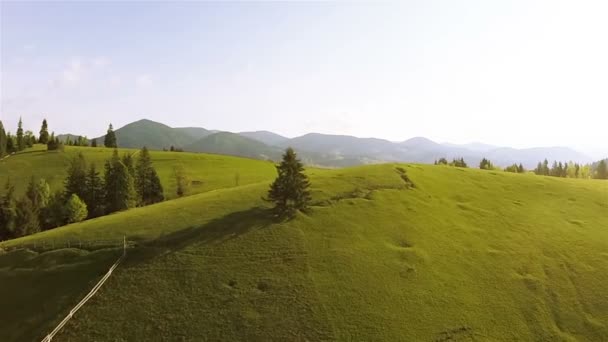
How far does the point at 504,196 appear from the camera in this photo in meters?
72.8

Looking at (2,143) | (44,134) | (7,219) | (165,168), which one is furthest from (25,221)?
(44,134)

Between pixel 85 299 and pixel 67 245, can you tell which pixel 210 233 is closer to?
pixel 85 299

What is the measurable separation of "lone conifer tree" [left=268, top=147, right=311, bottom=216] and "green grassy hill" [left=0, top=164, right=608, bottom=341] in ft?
9.12

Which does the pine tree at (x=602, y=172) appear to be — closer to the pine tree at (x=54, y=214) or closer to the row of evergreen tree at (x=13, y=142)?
the pine tree at (x=54, y=214)

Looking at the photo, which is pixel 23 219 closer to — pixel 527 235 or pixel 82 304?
pixel 82 304

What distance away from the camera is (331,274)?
151 feet

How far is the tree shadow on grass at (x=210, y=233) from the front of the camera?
163 feet

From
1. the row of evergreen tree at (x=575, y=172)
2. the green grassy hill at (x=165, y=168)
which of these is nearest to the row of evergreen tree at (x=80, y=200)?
the green grassy hill at (x=165, y=168)

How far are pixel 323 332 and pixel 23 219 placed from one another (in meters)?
72.3

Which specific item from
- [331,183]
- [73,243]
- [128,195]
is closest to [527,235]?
[331,183]

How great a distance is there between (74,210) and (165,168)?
210ft

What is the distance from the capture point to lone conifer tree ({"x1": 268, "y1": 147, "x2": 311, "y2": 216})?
195 ft

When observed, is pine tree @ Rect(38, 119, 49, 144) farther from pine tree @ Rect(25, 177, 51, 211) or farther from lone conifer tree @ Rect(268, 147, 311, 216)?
lone conifer tree @ Rect(268, 147, 311, 216)

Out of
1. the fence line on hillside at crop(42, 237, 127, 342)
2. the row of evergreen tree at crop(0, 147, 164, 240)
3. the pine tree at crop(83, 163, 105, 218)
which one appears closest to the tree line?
the row of evergreen tree at crop(0, 147, 164, 240)
